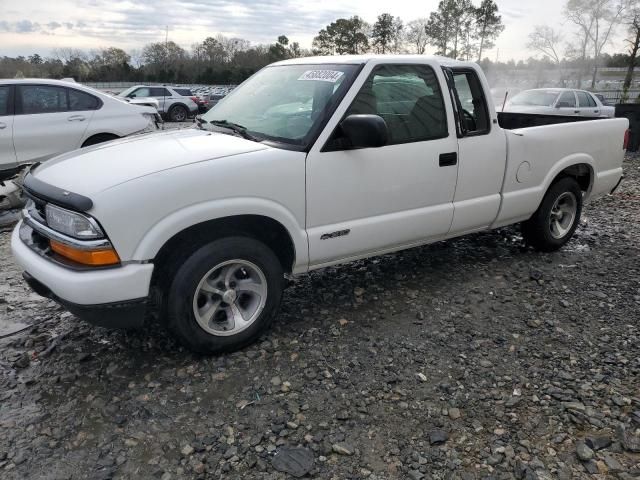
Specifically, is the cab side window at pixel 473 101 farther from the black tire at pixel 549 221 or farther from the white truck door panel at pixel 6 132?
the white truck door panel at pixel 6 132

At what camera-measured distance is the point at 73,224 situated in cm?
274

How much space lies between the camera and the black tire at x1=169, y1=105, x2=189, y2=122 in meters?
21.7

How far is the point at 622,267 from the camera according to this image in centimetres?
484

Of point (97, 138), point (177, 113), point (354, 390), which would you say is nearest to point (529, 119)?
point (354, 390)

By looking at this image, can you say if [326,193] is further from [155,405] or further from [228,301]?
[155,405]

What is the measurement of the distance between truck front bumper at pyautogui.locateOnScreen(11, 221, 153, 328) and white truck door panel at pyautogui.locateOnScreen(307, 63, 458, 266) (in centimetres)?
111

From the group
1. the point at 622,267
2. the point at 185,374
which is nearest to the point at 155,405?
the point at 185,374

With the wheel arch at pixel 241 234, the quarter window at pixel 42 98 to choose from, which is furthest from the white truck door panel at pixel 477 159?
the quarter window at pixel 42 98

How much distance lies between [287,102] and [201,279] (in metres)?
1.46

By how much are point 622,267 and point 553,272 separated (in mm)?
739

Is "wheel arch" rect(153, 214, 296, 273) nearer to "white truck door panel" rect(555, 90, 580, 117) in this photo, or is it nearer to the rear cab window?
the rear cab window

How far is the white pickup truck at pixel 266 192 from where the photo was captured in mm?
2754

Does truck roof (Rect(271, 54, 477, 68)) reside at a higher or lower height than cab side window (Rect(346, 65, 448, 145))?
higher

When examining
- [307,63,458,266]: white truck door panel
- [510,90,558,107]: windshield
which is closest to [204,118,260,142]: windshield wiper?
[307,63,458,266]: white truck door panel
